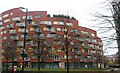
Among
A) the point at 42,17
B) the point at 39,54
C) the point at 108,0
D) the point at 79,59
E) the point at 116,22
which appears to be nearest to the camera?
the point at 116,22

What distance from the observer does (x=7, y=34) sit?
94.3 meters

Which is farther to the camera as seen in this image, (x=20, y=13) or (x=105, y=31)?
(x=20, y=13)

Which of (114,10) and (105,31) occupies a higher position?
(114,10)

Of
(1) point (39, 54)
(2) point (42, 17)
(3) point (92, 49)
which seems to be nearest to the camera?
(1) point (39, 54)

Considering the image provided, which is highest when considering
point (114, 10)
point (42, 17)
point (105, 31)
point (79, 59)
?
point (42, 17)

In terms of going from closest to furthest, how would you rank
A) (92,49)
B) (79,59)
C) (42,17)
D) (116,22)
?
(116,22) < (79,59) < (42,17) < (92,49)

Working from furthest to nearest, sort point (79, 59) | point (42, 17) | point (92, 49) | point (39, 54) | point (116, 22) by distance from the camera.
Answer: point (92, 49), point (42, 17), point (79, 59), point (39, 54), point (116, 22)

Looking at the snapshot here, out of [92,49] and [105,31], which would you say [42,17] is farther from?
[105,31]

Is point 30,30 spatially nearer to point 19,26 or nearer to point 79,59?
point 19,26

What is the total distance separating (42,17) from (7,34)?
14960 mm

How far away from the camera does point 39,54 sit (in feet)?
165

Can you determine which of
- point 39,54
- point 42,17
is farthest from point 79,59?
point 39,54

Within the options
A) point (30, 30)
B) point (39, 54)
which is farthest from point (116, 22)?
point (30, 30)

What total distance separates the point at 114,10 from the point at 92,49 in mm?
84844
